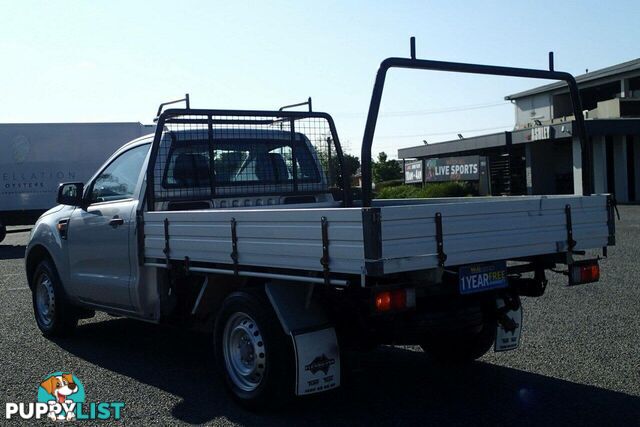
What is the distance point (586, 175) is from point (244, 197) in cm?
306

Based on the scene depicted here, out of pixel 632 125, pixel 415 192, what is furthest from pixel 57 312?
pixel 632 125

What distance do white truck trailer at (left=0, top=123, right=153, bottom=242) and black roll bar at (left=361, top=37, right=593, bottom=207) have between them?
19346 mm

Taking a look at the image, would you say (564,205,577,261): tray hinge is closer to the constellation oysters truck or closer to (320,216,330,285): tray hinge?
the constellation oysters truck

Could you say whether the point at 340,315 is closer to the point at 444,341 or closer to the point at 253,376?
the point at 253,376

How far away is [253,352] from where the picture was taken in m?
5.34

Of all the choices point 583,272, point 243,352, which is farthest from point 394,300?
point 583,272

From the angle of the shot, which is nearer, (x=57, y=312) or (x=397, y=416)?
(x=397, y=416)

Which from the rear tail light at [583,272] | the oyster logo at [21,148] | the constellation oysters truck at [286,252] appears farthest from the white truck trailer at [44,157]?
the rear tail light at [583,272]

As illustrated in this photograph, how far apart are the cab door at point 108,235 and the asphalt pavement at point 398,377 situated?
Result: 639 millimetres

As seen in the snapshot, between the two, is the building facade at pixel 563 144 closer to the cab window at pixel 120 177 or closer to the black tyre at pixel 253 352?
the cab window at pixel 120 177

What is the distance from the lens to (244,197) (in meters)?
7.12

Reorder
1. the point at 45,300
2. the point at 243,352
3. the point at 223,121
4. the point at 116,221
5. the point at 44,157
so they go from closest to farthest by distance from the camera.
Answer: the point at 243,352, the point at 116,221, the point at 223,121, the point at 45,300, the point at 44,157

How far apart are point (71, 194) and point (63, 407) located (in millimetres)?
2612

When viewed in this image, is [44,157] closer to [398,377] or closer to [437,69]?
[398,377]
